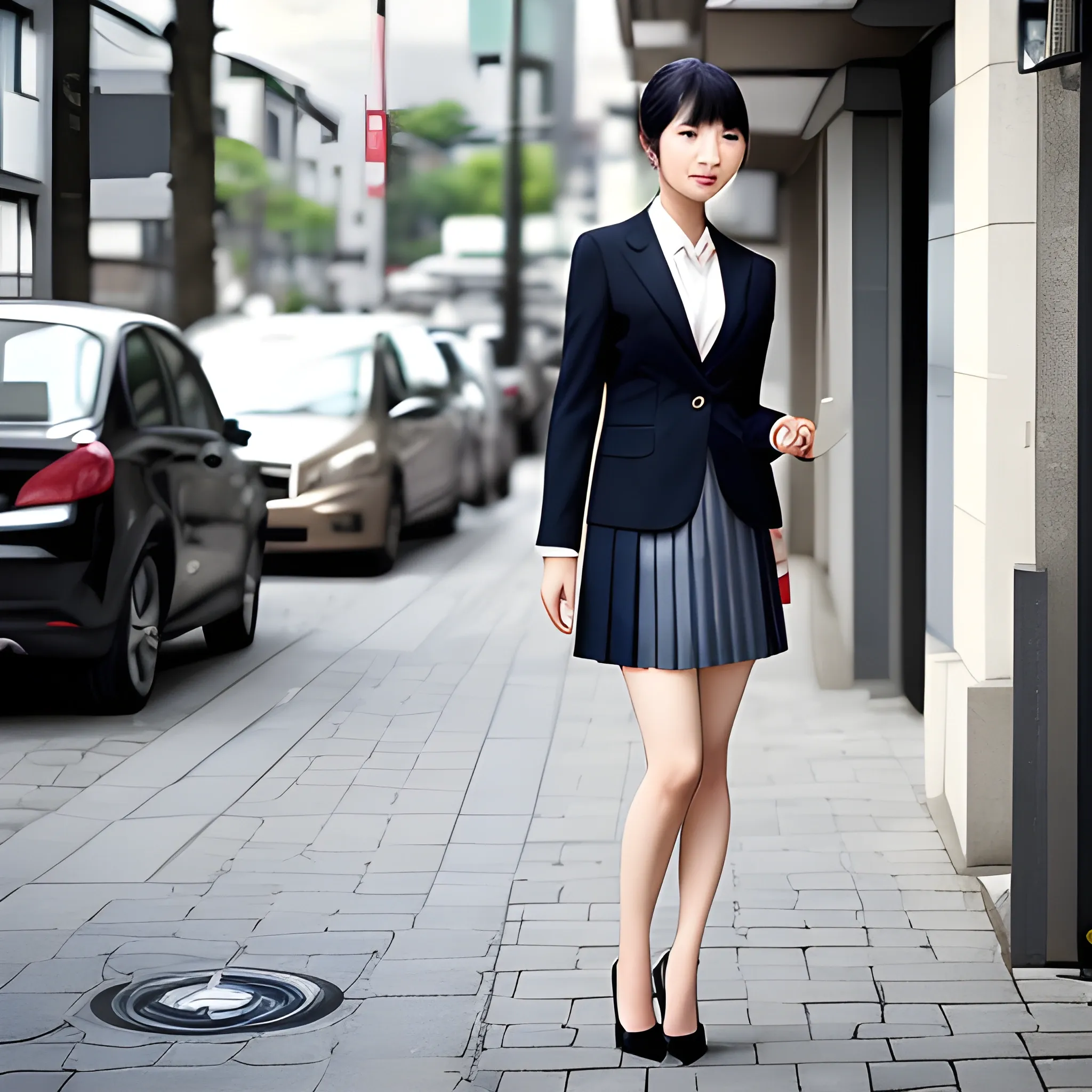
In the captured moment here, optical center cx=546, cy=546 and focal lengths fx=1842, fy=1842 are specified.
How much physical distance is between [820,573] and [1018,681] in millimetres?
5074

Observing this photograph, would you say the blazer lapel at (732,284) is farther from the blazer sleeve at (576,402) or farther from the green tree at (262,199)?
the green tree at (262,199)

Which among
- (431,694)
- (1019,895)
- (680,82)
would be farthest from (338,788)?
(680,82)

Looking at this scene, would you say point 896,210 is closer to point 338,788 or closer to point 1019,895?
point 338,788

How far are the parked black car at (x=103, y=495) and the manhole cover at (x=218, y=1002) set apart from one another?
268 cm

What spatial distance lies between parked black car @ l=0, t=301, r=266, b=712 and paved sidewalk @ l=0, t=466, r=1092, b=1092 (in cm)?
38

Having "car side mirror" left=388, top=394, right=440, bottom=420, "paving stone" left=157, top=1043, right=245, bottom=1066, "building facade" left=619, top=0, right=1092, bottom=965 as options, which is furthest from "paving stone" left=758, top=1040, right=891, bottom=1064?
"car side mirror" left=388, top=394, right=440, bottom=420

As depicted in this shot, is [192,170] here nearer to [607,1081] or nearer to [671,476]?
[671,476]

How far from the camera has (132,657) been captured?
6.45m

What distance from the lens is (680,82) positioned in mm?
2955

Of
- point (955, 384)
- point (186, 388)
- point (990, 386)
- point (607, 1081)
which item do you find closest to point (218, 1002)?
point (607, 1081)

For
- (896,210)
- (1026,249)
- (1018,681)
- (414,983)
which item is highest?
(896,210)

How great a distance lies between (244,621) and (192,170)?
1811mm

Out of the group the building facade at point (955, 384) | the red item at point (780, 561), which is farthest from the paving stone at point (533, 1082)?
the building facade at point (955, 384)

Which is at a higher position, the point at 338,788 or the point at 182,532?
the point at 182,532
